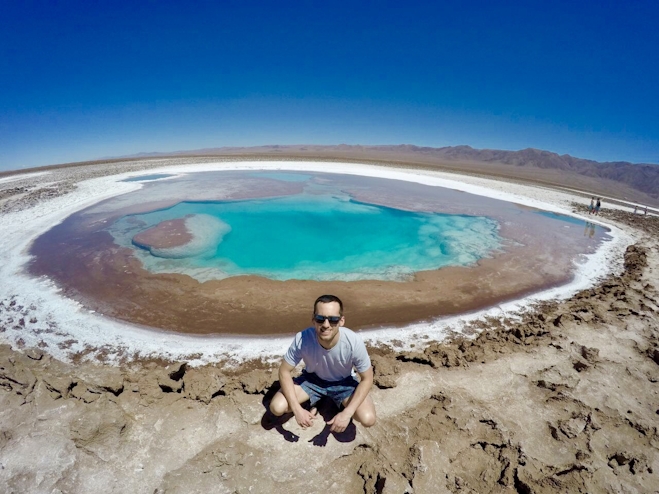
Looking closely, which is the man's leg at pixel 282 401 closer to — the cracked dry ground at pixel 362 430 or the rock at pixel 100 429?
the cracked dry ground at pixel 362 430

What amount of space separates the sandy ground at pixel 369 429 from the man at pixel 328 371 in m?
0.31

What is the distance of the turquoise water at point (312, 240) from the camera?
718 cm

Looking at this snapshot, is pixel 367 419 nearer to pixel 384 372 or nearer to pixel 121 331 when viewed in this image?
pixel 384 372

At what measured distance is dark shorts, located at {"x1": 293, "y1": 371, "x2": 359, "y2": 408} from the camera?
290 cm

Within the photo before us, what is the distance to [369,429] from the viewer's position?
9.53 feet

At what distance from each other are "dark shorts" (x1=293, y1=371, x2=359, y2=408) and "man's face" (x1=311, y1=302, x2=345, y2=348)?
55 centimetres

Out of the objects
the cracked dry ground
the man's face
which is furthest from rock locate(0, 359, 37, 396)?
the man's face

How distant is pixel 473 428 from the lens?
2893mm

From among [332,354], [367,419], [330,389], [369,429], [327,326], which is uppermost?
[327,326]

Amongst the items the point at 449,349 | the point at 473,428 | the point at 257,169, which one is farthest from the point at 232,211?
Answer: the point at 257,169

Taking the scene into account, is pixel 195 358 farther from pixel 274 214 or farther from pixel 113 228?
pixel 274 214

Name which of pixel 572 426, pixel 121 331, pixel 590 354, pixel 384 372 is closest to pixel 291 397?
pixel 384 372

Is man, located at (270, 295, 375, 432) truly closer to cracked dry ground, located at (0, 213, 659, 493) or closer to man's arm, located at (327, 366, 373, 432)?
man's arm, located at (327, 366, 373, 432)

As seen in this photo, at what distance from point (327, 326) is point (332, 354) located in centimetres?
38
